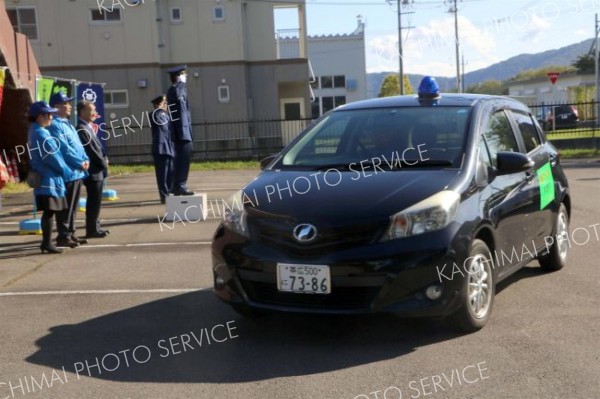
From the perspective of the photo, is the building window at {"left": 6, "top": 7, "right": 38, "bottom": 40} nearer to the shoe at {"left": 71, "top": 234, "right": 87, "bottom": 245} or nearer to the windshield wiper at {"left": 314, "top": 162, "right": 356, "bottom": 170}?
the shoe at {"left": 71, "top": 234, "right": 87, "bottom": 245}

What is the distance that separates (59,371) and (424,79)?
386 cm

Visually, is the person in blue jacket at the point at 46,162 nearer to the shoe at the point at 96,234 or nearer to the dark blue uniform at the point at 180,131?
the shoe at the point at 96,234

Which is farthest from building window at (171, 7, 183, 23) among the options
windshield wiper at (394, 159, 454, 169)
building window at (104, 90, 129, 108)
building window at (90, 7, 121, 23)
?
windshield wiper at (394, 159, 454, 169)

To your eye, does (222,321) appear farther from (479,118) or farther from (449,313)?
(479,118)

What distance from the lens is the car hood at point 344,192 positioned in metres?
4.44

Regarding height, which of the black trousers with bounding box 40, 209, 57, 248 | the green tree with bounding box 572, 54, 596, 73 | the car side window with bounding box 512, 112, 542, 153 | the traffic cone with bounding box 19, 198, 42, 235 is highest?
→ the green tree with bounding box 572, 54, 596, 73

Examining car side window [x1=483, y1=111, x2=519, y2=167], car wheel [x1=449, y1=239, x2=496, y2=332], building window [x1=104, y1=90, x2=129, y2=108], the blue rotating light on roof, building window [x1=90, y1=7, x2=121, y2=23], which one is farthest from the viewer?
building window [x1=104, y1=90, x2=129, y2=108]

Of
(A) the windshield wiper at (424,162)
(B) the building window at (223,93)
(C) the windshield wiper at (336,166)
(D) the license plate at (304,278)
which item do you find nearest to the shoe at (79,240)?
(C) the windshield wiper at (336,166)

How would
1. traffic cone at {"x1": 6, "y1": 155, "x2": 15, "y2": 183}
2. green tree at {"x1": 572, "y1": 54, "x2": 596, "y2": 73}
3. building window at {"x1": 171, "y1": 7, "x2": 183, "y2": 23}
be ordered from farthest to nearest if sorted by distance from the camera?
green tree at {"x1": 572, "y1": 54, "x2": 596, "y2": 73}
building window at {"x1": 171, "y1": 7, "x2": 183, "y2": 23}
traffic cone at {"x1": 6, "y1": 155, "x2": 15, "y2": 183}

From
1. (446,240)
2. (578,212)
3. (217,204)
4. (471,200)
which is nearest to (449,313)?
(446,240)

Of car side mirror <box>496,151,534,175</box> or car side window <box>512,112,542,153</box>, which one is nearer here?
car side mirror <box>496,151,534,175</box>

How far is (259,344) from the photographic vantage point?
4676mm

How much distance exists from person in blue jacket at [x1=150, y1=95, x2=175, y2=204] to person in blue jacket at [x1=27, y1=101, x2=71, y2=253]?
3.13 m

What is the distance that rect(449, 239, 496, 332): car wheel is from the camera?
4.51 m
